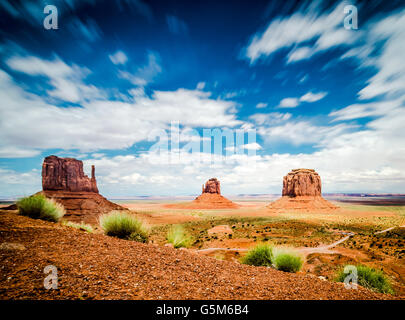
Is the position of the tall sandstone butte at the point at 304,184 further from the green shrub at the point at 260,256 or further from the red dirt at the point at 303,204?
the green shrub at the point at 260,256

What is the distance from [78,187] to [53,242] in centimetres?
7567

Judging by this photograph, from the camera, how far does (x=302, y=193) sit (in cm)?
9025

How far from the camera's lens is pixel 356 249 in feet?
61.3

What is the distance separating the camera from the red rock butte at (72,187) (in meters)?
56.6

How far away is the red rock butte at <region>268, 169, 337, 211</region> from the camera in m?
81.8

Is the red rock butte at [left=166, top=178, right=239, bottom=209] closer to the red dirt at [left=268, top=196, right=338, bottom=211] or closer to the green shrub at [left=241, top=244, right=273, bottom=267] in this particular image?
the red dirt at [left=268, top=196, right=338, bottom=211]

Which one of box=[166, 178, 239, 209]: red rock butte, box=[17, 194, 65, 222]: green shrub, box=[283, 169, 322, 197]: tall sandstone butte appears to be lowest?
box=[166, 178, 239, 209]: red rock butte

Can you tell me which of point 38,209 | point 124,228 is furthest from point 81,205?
point 124,228

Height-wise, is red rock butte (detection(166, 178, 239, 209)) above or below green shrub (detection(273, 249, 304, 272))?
below

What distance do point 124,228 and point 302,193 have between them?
96577mm

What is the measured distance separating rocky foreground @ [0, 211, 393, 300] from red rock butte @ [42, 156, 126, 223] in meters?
54.9

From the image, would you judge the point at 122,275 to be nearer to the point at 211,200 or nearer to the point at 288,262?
the point at 288,262

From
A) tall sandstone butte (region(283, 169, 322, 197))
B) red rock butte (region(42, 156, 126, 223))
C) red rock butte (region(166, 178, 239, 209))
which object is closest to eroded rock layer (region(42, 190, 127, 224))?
red rock butte (region(42, 156, 126, 223))
